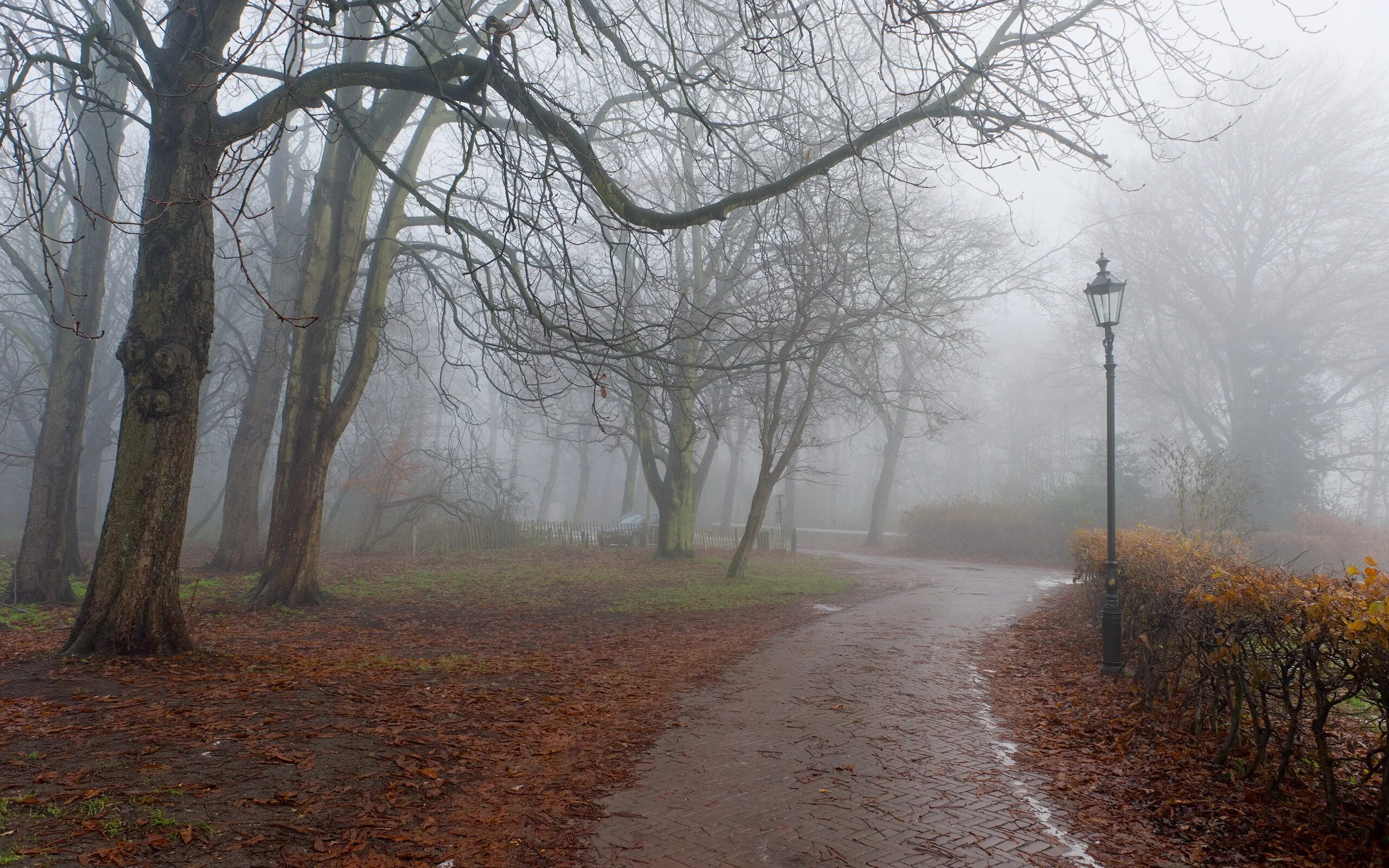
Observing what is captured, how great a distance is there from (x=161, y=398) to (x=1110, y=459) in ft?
29.7

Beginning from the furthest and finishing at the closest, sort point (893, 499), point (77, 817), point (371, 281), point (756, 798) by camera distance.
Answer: point (893, 499), point (371, 281), point (756, 798), point (77, 817)

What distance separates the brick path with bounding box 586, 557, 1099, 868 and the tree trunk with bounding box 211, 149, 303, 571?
40.3 feet

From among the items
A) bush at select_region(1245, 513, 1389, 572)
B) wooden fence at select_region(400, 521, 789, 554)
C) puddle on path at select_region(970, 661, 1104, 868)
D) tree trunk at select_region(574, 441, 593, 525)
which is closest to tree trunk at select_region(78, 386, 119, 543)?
wooden fence at select_region(400, 521, 789, 554)

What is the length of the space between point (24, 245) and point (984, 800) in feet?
100

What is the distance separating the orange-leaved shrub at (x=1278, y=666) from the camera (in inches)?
159

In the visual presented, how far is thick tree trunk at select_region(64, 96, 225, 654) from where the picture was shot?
6.56 meters

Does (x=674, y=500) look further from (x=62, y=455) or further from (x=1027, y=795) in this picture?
(x=1027, y=795)

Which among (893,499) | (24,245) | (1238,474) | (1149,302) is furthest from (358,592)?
(893,499)

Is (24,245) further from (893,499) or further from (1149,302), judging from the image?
(893,499)

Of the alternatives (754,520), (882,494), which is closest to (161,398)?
(754,520)

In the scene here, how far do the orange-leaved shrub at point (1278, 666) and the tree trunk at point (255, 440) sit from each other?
1496 centimetres

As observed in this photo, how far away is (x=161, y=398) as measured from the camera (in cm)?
658

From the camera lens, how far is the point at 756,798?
4781mm

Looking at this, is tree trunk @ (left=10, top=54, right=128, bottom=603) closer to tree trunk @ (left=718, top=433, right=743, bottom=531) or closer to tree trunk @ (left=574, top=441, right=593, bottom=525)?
tree trunk @ (left=718, top=433, right=743, bottom=531)
